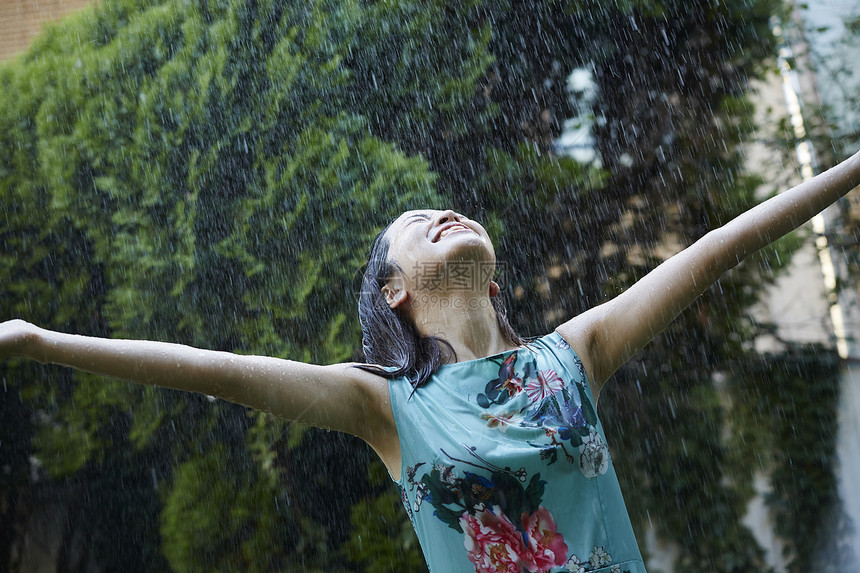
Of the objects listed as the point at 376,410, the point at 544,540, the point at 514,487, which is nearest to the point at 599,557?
the point at 544,540

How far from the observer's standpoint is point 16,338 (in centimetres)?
132

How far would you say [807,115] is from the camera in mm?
5488

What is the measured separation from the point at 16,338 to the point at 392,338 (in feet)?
2.75

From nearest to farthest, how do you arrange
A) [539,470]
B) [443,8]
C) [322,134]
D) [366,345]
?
1. [539,470]
2. [366,345]
3. [322,134]
4. [443,8]

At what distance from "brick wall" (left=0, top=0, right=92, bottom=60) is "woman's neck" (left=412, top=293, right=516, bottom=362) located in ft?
21.7

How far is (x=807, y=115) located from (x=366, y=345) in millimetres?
4734

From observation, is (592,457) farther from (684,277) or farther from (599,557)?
(684,277)

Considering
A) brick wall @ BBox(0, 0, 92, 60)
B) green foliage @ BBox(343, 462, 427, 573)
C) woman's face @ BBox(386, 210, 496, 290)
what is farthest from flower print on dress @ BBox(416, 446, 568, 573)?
brick wall @ BBox(0, 0, 92, 60)

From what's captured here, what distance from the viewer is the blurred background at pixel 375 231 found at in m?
4.88

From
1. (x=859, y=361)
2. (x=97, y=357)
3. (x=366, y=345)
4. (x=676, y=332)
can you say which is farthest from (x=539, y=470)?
(x=859, y=361)

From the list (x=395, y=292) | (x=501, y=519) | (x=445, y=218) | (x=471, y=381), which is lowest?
(x=501, y=519)

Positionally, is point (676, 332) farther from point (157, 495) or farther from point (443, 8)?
point (157, 495)

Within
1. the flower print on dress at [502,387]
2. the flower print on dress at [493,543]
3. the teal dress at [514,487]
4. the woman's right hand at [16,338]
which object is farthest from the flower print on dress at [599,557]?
the woman's right hand at [16,338]

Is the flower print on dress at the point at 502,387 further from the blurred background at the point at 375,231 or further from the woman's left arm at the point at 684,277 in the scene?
the blurred background at the point at 375,231
